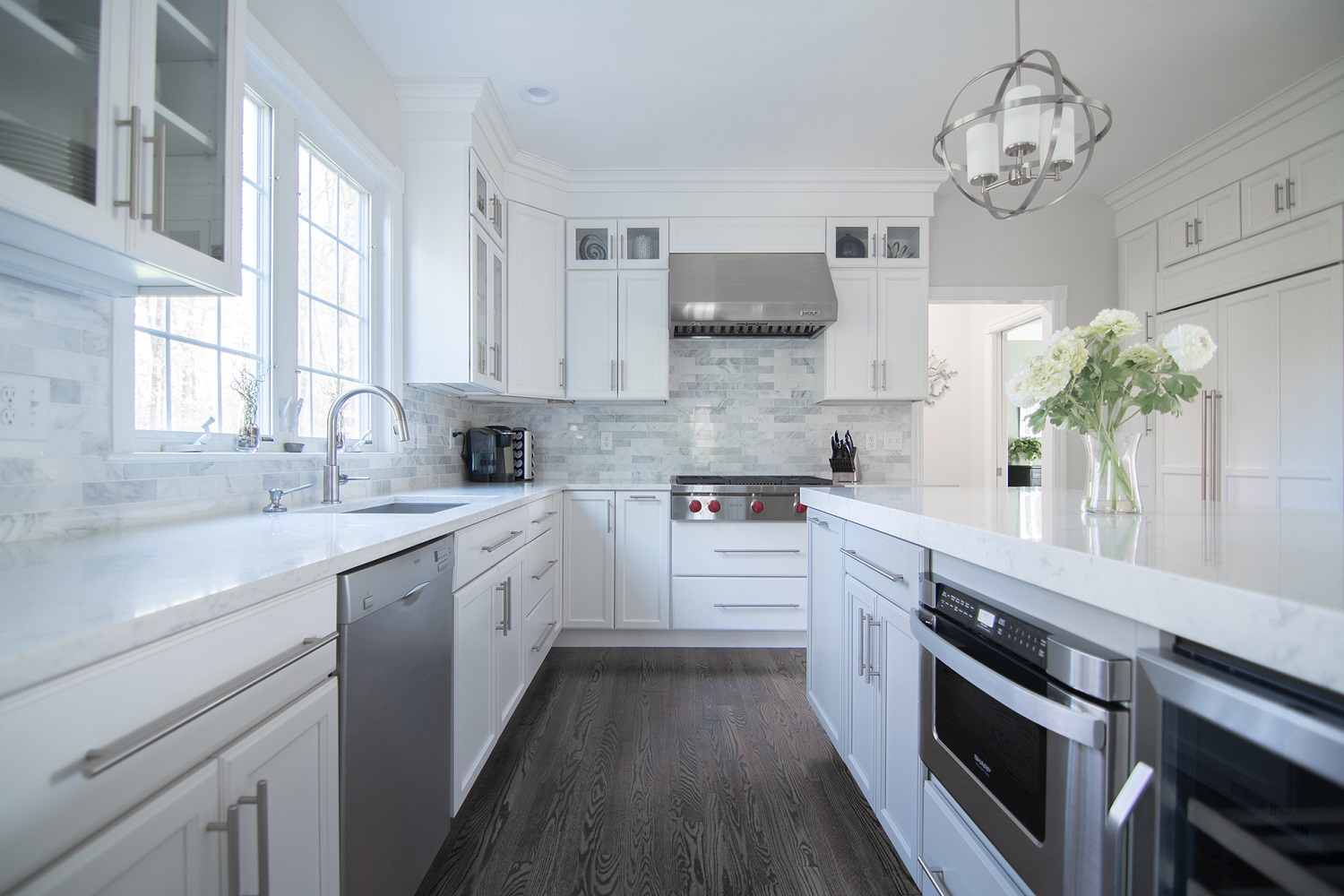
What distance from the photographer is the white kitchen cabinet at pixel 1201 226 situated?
3.09 meters

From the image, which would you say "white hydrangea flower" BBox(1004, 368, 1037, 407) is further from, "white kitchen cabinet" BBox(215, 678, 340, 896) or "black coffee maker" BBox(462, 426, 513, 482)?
"black coffee maker" BBox(462, 426, 513, 482)

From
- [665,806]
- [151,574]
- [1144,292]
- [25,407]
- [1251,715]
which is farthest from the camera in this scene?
[1144,292]

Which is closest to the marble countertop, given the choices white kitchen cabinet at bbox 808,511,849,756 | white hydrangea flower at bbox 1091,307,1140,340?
white hydrangea flower at bbox 1091,307,1140,340

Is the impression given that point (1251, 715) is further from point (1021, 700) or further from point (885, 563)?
point (885, 563)

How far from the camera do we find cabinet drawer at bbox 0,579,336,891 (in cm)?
51

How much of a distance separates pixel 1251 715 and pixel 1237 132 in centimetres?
393

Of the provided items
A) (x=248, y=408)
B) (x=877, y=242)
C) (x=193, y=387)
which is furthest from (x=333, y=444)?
(x=877, y=242)

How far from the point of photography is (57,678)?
21.5 inches

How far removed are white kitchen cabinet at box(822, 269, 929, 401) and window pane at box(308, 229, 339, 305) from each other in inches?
102

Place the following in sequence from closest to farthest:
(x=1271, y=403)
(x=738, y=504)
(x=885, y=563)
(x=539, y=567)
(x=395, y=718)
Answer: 1. (x=395, y=718)
2. (x=885, y=563)
3. (x=539, y=567)
4. (x=1271, y=403)
5. (x=738, y=504)

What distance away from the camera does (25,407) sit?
1.08 meters

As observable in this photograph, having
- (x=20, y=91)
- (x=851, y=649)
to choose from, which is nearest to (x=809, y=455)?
(x=851, y=649)

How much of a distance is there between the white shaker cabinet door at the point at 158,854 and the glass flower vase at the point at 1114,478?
1.59 meters

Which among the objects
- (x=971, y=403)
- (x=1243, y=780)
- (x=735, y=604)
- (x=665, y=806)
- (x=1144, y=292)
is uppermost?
(x=1144, y=292)
